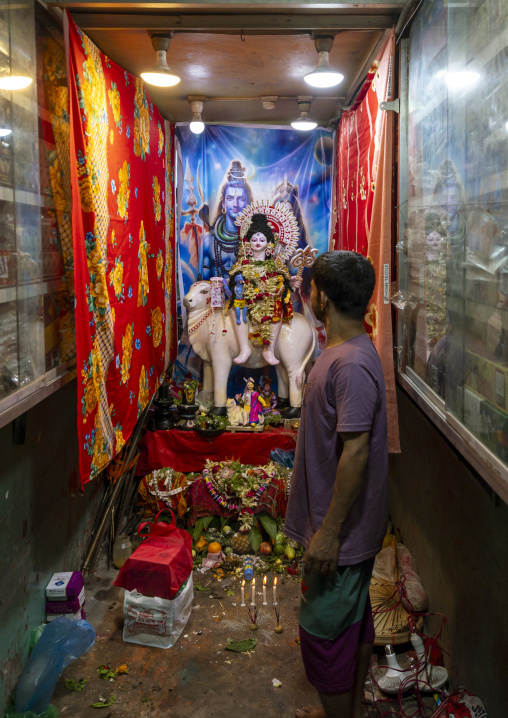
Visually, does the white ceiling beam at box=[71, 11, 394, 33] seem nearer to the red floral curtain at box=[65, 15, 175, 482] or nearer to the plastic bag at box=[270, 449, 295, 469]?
the red floral curtain at box=[65, 15, 175, 482]

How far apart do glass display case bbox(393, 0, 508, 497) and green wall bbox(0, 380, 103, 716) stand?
6.05 feet

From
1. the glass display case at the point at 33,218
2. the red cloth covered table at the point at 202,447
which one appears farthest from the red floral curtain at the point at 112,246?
the red cloth covered table at the point at 202,447

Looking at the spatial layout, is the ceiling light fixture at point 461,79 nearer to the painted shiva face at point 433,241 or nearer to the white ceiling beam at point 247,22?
the painted shiva face at point 433,241

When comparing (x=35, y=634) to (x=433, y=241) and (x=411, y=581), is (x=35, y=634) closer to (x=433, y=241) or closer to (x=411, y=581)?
(x=411, y=581)

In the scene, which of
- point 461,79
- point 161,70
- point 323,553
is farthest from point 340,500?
point 161,70

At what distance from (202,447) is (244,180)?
2530 mm

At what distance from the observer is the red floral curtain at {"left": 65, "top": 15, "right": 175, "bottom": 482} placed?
9.18 ft

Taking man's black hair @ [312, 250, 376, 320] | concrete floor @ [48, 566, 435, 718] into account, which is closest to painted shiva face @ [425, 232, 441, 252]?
man's black hair @ [312, 250, 376, 320]

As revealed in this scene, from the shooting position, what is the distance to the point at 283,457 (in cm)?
448

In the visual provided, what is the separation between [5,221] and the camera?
7.55ft

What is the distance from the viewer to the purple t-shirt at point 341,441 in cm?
207

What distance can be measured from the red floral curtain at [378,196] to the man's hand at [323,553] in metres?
1.26

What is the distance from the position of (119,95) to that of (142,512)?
9.21 feet

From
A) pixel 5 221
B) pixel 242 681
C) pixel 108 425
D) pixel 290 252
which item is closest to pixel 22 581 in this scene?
pixel 108 425
